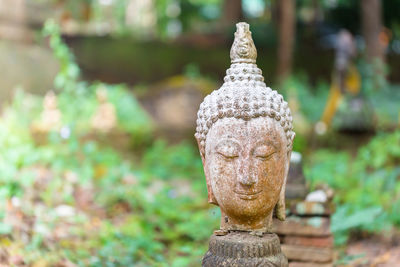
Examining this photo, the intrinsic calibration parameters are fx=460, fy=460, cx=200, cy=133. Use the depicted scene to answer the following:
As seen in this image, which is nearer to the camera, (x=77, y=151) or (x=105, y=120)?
(x=77, y=151)

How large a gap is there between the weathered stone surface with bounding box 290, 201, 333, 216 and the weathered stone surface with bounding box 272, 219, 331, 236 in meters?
0.05

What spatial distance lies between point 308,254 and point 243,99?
1526 millimetres

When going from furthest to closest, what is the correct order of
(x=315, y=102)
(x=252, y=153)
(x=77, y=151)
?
(x=315, y=102), (x=77, y=151), (x=252, y=153)

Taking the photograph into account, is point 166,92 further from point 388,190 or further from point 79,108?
point 388,190

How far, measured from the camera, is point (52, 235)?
4051 mm

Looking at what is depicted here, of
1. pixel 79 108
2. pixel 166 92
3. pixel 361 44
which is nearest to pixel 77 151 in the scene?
pixel 79 108

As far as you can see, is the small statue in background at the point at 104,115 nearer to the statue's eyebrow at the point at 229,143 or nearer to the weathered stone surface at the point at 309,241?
the weathered stone surface at the point at 309,241

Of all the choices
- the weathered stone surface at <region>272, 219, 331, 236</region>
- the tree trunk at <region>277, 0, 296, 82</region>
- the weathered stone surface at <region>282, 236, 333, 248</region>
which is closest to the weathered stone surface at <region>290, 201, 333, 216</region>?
the weathered stone surface at <region>272, 219, 331, 236</region>

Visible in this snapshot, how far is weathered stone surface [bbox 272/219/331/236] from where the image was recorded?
3488 millimetres

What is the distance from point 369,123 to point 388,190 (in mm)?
3177

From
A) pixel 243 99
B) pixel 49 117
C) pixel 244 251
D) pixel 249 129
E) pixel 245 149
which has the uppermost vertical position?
pixel 49 117

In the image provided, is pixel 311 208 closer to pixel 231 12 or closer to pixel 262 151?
pixel 262 151

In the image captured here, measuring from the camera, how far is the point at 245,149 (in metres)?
2.55

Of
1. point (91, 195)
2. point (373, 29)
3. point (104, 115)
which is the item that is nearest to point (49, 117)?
point (104, 115)
